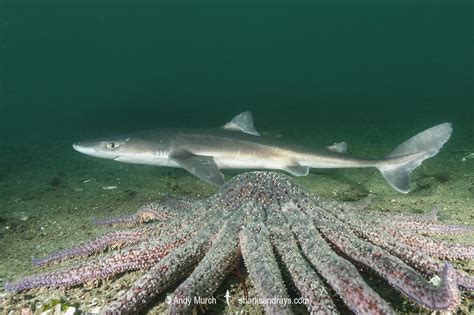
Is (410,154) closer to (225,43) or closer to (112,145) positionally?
(112,145)

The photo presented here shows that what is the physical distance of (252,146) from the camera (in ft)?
24.3

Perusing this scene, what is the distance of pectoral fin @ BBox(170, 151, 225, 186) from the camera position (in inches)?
246

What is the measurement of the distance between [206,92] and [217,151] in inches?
1811

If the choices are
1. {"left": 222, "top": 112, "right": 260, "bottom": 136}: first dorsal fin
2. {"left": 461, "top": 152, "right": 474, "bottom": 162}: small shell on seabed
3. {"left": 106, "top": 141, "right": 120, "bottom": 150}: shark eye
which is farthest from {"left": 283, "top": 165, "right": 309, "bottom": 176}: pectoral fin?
{"left": 461, "top": 152, "right": 474, "bottom": 162}: small shell on seabed

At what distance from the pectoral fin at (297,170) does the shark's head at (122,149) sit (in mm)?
2678

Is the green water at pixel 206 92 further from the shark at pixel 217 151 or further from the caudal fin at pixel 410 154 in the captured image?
the shark at pixel 217 151

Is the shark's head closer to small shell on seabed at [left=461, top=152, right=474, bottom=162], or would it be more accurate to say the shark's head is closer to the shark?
the shark

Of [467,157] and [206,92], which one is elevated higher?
[206,92]

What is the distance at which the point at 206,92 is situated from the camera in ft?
171

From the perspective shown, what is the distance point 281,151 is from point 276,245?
16.7 ft

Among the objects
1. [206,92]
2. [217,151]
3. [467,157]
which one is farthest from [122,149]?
[206,92]

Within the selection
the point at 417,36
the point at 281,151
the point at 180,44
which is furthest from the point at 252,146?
the point at 417,36

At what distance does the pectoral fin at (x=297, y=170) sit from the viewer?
6.94 metres

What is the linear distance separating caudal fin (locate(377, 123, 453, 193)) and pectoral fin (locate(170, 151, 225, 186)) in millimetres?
2995
